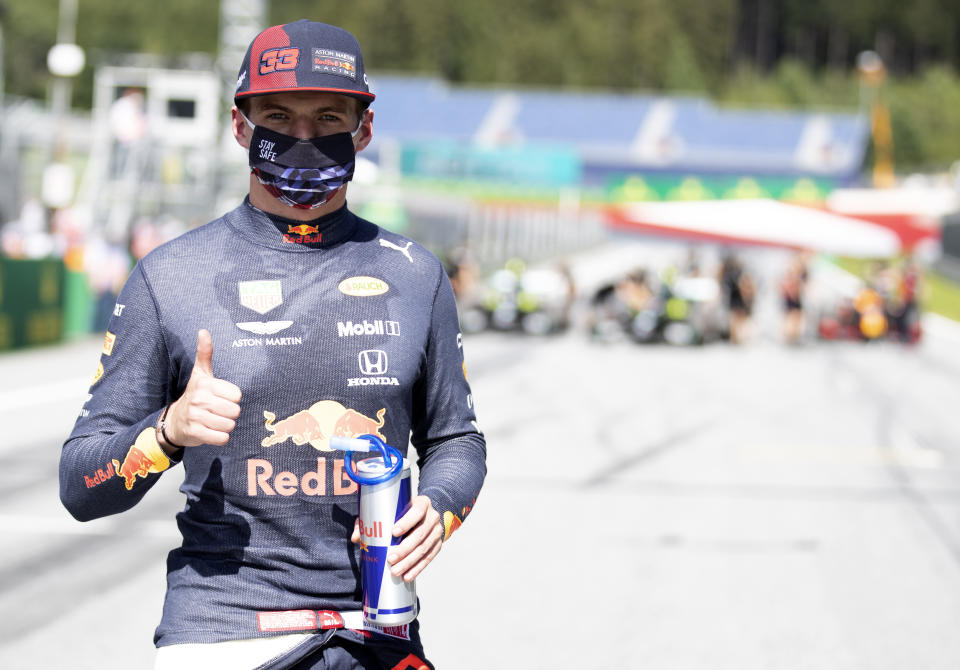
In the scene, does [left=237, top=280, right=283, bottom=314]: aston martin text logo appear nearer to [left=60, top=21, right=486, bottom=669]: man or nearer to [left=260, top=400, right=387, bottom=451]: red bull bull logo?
[left=60, top=21, right=486, bottom=669]: man

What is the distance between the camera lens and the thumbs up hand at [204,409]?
2.27 meters

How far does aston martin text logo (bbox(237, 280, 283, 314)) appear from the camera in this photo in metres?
2.50

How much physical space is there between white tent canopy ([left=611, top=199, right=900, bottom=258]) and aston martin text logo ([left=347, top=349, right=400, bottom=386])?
88.6 feet

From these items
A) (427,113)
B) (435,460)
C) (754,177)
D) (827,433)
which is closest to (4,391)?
(827,433)

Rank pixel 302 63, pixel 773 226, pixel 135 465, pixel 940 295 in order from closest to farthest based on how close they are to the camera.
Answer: pixel 135 465 → pixel 302 63 → pixel 773 226 → pixel 940 295

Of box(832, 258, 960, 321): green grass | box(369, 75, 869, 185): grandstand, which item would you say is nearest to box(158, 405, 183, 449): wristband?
box(832, 258, 960, 321): green grass

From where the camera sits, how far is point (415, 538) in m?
2.42

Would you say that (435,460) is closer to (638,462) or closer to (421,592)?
(421,592)

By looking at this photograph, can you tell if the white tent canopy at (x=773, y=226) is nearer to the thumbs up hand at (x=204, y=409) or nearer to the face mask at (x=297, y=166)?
the face mask at (x=297, y=166)

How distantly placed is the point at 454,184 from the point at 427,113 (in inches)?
1446

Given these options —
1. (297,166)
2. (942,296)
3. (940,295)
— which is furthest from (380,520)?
→ (940,295)

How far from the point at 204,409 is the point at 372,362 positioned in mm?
371

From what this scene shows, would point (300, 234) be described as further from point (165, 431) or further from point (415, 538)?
point (415, 538)

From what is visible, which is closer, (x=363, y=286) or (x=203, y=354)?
(x=203, y=354)
